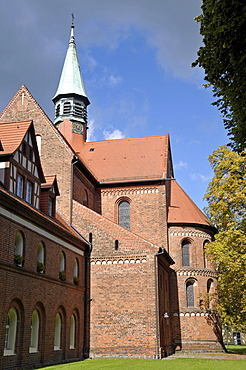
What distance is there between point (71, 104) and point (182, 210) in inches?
591

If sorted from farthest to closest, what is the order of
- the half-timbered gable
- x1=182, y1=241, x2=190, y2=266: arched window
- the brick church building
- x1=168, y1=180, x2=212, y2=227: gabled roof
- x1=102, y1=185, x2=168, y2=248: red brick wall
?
x1=168, y1=180, x2=212, y2=227: gabled roof
x1=182, y1=241, x2=190, y2=266: arched window
x1=102, y1=185, x2=168, y2=248: red brick wall
the half-timbered gable
the brick church building

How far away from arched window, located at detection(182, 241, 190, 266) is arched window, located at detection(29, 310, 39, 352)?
16085mm

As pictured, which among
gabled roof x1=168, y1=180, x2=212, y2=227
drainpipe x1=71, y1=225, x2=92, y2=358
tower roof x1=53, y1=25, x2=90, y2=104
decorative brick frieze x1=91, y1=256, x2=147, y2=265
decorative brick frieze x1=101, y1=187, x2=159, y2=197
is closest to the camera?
drainpipe x1=71, y1=225, x2=92, y2=358

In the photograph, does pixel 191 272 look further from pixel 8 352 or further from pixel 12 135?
pixel 8 352

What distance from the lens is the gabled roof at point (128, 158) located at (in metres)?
35.6

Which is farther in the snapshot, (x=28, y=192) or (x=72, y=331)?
(x=72, y=331)

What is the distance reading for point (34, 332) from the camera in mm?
19375

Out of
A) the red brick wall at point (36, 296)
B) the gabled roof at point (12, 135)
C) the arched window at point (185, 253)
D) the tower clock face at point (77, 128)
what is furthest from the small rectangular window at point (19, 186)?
the tower clock face at point (77, 128)

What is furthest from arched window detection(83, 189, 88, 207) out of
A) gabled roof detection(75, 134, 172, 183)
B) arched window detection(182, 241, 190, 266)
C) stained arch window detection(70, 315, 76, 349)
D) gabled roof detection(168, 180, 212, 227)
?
stained arch window detection(70, 315, 76, 349)

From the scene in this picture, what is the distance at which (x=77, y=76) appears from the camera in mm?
43281

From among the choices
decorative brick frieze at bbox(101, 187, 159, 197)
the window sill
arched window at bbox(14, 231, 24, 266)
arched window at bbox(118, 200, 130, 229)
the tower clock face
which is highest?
the tower clock face

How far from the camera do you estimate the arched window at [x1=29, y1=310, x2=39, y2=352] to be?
19.1 m

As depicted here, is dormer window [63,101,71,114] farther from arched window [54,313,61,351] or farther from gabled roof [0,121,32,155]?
arched window [54,313,61,351]

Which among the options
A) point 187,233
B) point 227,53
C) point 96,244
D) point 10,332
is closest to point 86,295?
point 96,244
